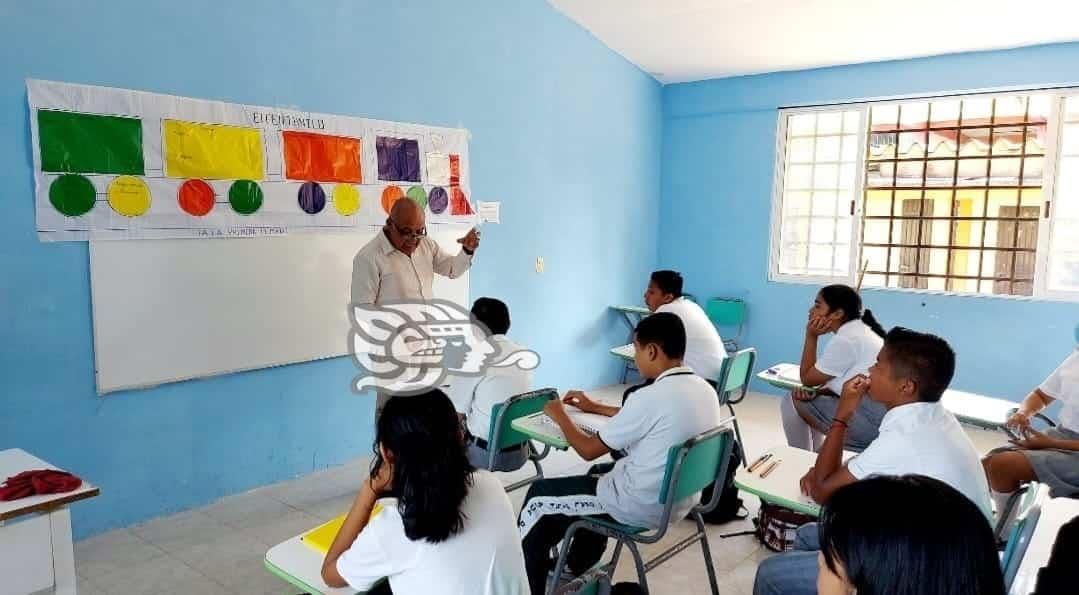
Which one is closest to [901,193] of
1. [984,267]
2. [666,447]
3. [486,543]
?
[984,267]

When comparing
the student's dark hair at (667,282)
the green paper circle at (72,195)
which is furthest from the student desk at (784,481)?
the green paper circle at (72,195)

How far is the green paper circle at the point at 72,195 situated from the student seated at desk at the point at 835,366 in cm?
327

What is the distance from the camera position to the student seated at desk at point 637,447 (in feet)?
7.39

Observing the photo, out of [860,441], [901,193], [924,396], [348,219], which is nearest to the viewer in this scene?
[924,396]

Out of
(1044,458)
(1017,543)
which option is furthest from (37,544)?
(1044,458)

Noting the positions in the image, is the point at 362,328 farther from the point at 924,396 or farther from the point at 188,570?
the point at 924,396

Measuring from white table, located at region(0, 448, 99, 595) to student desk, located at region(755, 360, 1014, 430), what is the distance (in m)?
2.92

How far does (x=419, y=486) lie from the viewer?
4.52 feet

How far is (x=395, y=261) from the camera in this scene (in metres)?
3.70

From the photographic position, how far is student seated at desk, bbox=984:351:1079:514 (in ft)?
8.86

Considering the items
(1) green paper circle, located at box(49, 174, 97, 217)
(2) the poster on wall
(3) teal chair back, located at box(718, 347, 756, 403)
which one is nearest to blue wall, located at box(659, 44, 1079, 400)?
(3) teal chair back, located at box(718, 347, 756, 403)

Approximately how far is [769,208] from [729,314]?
94 centimetres

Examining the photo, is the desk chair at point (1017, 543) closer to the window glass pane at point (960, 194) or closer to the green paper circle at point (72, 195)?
the green paper circle at point (72, 195)

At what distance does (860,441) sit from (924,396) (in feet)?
4.27
